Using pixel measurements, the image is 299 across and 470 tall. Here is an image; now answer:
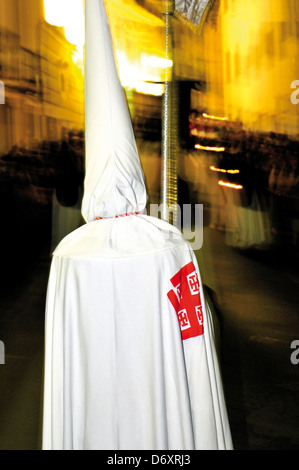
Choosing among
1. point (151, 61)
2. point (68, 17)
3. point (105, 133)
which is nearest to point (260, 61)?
point (151, 61)

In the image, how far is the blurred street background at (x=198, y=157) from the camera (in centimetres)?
285

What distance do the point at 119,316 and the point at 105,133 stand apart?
0.40 metres

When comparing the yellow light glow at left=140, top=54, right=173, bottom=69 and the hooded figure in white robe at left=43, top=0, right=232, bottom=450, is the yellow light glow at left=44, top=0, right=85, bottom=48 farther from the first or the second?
the hooded figure in white robe at left=43, top=0, right=232, bottom=450

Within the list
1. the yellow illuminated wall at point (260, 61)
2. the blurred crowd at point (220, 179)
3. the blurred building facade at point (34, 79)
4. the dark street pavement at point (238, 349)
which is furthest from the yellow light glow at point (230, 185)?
the blurred building facade at point (34, 79)

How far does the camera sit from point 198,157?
5277mm

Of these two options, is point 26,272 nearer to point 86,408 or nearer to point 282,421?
point 282,421

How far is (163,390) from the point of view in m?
1.05

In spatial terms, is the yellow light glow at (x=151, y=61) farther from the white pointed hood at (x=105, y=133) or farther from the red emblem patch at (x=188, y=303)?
the red emblem patch at (x=188, y=303)

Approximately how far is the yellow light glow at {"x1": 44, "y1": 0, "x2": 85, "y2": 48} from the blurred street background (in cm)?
2

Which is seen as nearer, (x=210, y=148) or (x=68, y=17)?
(x=68, y=17)

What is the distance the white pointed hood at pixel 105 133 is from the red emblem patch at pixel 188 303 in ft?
0.64

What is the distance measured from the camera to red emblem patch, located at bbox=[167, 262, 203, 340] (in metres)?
1.06

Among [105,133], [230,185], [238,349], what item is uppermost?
[105,133]

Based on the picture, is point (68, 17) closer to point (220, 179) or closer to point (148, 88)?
point (148, 88)
